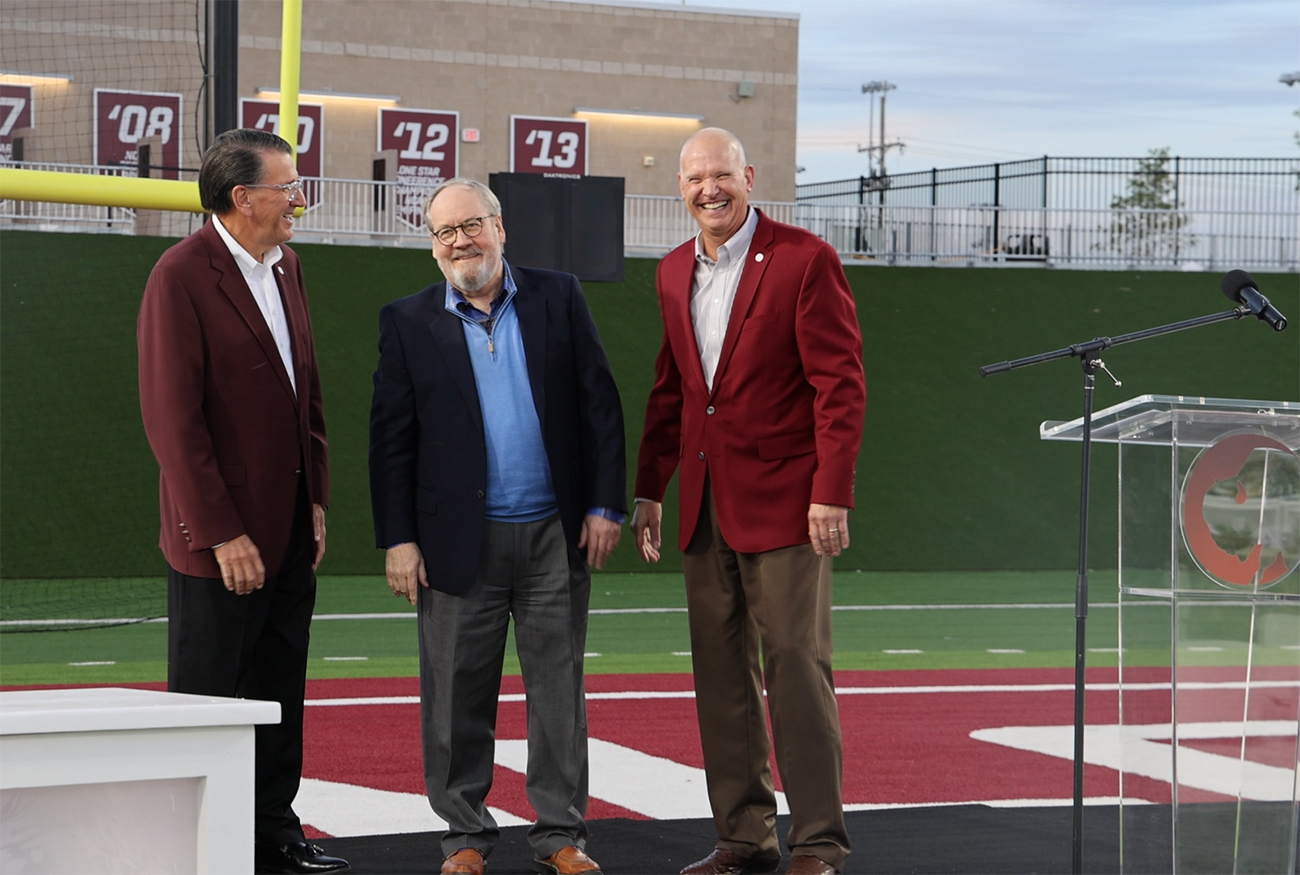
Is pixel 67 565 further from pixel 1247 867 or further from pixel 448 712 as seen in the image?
pixel 1247 867

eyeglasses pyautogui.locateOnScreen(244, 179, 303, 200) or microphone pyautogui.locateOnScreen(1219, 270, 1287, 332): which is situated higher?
eyeglasses pyautogui.locateOnScreen(244, 179, 303, 200)

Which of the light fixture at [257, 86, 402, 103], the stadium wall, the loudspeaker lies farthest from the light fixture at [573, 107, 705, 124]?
the loudspeaker

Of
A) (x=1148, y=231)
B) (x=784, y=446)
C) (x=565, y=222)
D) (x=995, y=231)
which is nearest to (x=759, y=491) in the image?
(x=784, y=446)

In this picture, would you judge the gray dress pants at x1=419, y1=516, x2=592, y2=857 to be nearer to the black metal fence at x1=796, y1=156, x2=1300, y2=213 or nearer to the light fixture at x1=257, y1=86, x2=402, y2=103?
the black metal fence at x1=796, y1=156, x2=1300, y2=213

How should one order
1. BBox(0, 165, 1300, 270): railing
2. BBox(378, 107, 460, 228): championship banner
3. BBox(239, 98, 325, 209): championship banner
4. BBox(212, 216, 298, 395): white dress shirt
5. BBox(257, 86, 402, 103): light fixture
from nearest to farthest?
1. BBox(212, 216, 298, 395): white dress shirt
2. BBox(0, 165, 1300, 270): railing
3. BBox(239, 98, 325, 209): championship banner
4. BBox(257, 86, 402, 103): light fixture
5. BBox(378, 107, 460, 228): championship banner

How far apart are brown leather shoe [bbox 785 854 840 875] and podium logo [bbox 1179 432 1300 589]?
4.12 feet

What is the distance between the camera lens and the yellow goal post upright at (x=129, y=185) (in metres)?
6.03

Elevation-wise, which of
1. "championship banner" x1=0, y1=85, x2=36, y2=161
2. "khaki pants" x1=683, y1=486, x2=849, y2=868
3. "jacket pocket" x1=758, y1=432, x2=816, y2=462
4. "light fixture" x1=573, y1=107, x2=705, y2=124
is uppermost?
"light fixture" x1=573, y1=107, x2=705, y2=124

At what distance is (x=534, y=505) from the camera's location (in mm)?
4180

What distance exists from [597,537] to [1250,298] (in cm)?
183

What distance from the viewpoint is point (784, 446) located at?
4156mm

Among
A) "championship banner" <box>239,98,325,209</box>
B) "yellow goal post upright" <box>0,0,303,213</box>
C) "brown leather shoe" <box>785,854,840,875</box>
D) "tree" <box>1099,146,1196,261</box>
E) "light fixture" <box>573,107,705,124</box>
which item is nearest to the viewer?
"brown leather shoe" <box>785,854,840,875</box>

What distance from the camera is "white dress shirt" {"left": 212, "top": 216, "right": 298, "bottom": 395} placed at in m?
4.10

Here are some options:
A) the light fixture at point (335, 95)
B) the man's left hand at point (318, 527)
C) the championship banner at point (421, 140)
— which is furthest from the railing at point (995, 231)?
the man's left hand at point (318, 527)
